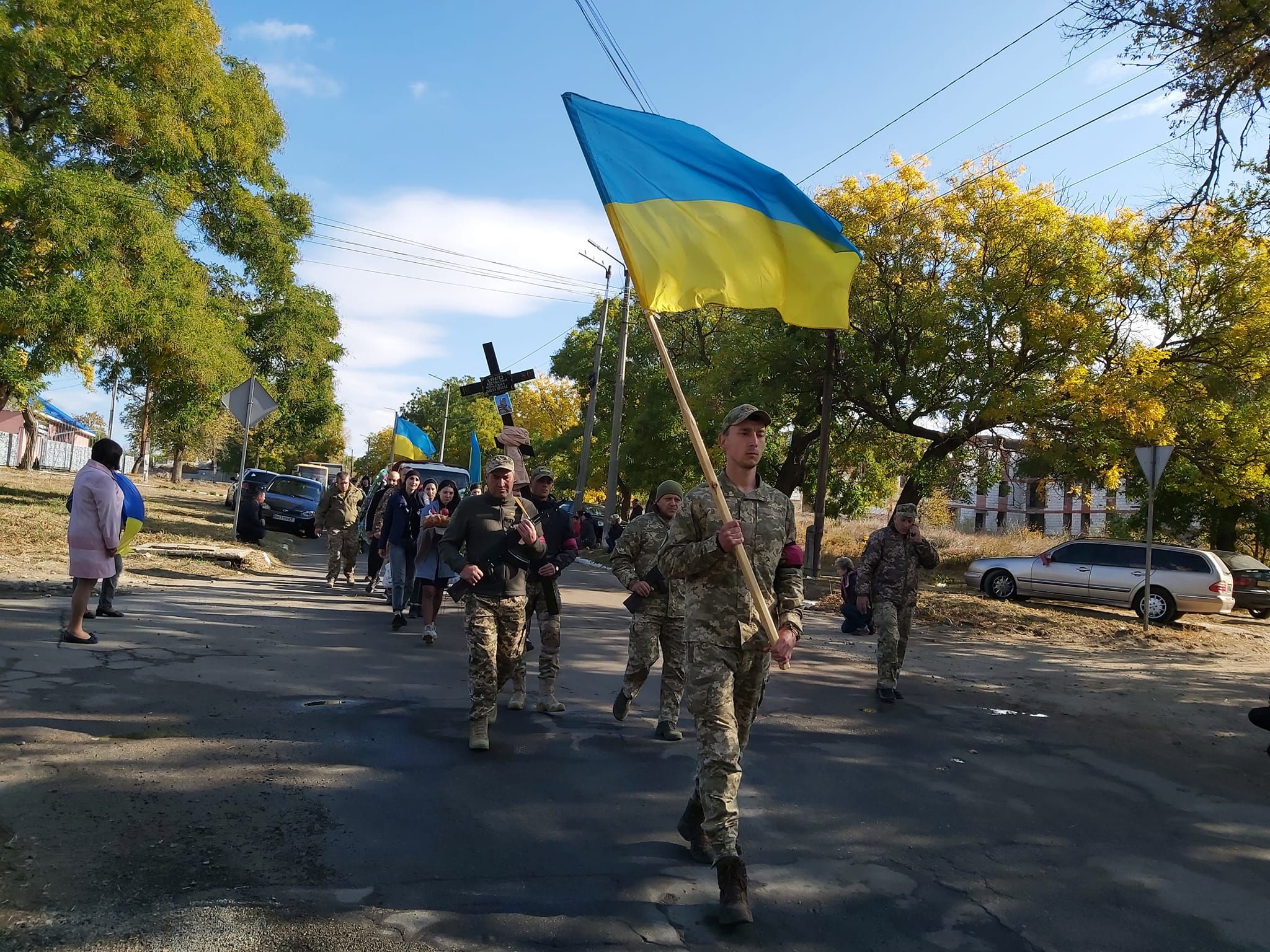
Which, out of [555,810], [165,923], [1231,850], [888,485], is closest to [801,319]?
[555,810]

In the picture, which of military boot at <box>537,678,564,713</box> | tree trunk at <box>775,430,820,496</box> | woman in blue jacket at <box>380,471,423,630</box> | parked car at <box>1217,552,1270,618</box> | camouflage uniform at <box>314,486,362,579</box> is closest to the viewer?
military boot at <box>537,678,564,713</box>

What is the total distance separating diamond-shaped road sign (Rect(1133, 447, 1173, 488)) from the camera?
573 inches

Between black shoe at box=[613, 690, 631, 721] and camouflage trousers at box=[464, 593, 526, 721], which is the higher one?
camouflage trousers at box=[464, 593, 526, 721]

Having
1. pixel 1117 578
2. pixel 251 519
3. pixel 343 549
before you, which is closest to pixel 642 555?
pixel 343 549

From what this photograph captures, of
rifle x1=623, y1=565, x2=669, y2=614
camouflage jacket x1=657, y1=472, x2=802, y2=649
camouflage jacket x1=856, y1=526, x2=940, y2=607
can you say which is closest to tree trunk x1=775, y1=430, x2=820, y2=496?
camouflage jacket x1=856, y1=526, x2=940, y2=607

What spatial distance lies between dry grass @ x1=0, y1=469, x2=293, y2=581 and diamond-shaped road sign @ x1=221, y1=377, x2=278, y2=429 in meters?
2.72

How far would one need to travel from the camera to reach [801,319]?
18.3 feet

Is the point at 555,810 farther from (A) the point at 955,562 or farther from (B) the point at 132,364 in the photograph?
(A) the point at 955,562

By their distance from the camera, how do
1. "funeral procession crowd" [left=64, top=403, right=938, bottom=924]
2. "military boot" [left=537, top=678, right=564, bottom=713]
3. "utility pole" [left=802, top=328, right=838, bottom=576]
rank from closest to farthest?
"funeral procession crowd" [left=64, top=403, right=938, bottom=924] < "military boot" [left=537, top=678, right=564, bottom=713] < "utility pole" [left=802, top=328, right=838, bottom=576]

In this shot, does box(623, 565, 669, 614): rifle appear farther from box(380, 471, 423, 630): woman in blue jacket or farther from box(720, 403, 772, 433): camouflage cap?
box(380, 471, 423, 630): woman in blue jacket

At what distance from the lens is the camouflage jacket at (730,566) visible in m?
4.43

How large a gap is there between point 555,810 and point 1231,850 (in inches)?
145

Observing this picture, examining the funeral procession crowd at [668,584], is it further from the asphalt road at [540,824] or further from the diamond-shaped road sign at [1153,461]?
the diamond-shaped road sign at [1153,461]

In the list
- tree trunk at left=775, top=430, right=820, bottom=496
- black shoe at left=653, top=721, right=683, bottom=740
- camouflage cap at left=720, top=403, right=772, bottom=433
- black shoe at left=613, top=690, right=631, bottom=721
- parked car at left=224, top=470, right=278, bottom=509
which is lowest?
black shoe at left=653, top=721, right=683, bottom=740
